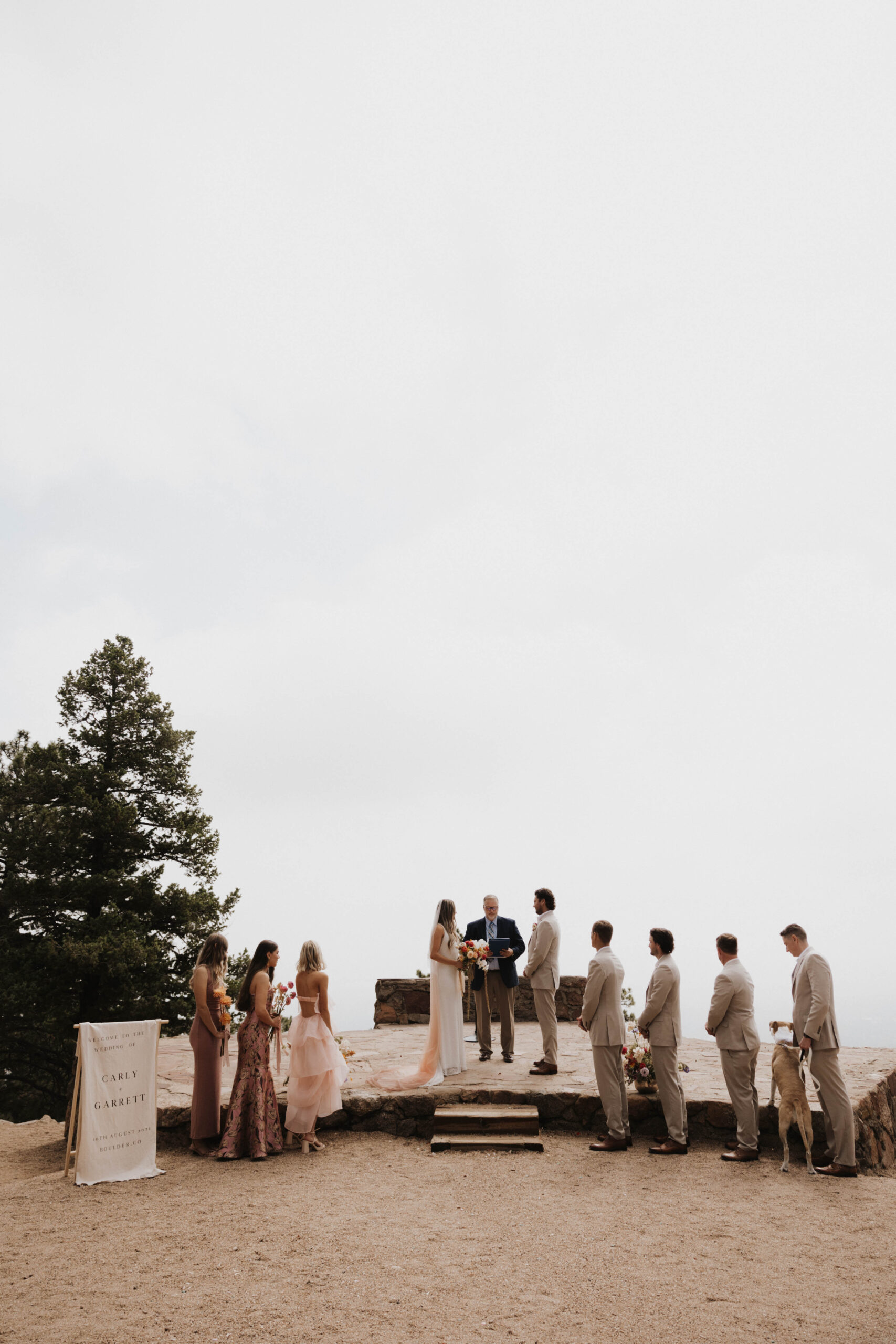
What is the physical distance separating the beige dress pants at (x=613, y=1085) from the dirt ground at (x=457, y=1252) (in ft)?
0.92

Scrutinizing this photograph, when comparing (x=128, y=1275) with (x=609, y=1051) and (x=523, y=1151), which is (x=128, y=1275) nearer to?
(x=523, y=1151)

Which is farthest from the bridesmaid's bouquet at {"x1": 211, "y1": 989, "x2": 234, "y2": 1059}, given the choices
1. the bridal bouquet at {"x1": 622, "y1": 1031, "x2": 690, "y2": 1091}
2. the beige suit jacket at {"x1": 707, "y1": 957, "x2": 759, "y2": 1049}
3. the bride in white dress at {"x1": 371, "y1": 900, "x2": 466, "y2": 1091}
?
the beige suit jacket at {"x1": 707, "y1": 957, "x2": 759, "y2": 1049}

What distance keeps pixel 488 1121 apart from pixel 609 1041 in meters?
1.70

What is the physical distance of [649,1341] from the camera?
4305 millimetres

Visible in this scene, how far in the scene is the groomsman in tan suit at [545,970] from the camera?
31.1ft

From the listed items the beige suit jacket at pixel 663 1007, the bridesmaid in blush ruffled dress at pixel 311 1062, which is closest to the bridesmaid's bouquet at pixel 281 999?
the bridesmaid in blush ruffled dress at pixel 311 1062

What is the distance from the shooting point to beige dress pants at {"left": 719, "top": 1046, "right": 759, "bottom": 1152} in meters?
7.45

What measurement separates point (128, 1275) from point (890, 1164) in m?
7.14

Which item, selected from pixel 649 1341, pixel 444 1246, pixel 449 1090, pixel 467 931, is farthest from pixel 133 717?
pixel 649 1341

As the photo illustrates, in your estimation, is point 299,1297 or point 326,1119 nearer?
point 299,1297

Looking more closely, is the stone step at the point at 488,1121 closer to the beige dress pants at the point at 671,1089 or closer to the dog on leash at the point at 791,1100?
the beige dress pants at the point at 671,1089

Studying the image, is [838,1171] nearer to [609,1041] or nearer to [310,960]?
[609,1041]

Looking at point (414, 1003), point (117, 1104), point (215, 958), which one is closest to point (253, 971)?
point (215, 958)

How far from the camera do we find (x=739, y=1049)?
7.45m
